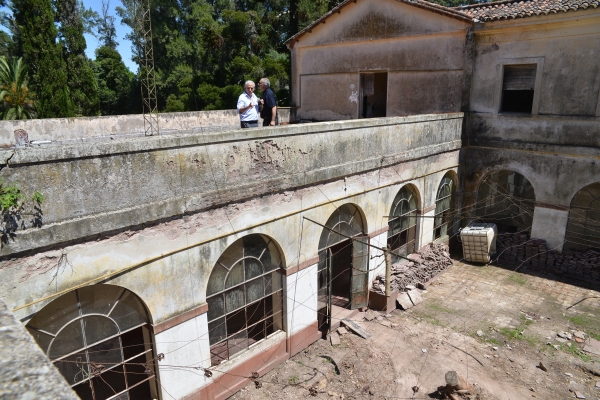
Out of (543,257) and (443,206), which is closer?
(543,257)

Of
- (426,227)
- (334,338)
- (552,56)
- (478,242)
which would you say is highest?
(552,56)

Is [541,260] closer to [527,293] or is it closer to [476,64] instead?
[527,293]

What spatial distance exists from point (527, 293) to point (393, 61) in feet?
31.7

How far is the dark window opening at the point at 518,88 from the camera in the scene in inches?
568

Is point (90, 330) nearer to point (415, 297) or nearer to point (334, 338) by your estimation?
point (334, 338)

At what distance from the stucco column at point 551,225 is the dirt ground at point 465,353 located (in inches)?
68.4

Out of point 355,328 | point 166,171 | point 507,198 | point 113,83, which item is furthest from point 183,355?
point 113,83

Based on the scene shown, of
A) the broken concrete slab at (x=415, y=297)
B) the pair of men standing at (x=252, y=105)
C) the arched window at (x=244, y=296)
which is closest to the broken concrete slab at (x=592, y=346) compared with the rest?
the broken concrete slab at (x=415, y=297)

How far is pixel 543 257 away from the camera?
47.4ft

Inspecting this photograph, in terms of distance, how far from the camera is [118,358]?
7.22 meters

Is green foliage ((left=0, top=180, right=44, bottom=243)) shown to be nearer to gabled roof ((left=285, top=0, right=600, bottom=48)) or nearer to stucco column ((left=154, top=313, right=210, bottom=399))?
stucco column ((left=154, top=313, right=210, bottom=399))

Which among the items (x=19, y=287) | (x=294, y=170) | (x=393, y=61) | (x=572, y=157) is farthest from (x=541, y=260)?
(x=19, y=287)

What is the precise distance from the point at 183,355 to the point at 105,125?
27.0ft

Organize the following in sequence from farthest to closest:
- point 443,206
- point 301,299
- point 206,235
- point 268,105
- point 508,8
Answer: point 443,206
point 508,8
point 268,105
point 301,299
point 206,235
